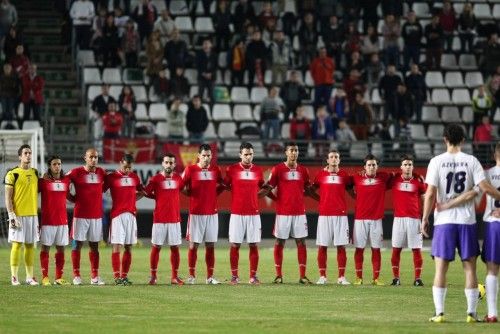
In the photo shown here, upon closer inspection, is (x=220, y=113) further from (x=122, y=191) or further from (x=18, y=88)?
(x=122, y=191)

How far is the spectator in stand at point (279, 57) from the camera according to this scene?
3912 centimetres

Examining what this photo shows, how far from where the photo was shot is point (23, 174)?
21.7m

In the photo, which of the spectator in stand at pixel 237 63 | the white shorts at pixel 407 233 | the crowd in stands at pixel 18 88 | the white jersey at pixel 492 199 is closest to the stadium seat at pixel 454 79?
the spectator in stand at pixel 237 63

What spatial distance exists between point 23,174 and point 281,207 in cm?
445

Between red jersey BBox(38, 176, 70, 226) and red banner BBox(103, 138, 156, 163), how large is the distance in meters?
11.9

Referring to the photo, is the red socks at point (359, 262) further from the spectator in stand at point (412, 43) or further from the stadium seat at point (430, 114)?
the spectator in stand at point (412, 43)

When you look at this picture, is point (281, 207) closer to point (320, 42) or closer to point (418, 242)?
point (418, 242)

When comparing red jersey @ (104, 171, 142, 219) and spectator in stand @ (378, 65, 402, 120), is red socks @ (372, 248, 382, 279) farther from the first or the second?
spectator in stand @ (378, 65, 402, 120)

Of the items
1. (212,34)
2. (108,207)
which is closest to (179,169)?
(108,207)

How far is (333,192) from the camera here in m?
23.0

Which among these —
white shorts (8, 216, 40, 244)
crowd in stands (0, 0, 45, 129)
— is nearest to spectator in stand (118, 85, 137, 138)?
crowd in stands (0, 0, 45, 129)

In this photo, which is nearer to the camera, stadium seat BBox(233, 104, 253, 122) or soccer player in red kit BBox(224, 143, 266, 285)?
soccer player in red kit BBox(224, 143, 266, 285)

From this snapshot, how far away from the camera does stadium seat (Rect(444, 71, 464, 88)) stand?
138ft

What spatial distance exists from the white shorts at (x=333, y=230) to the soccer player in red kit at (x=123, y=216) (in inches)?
125
